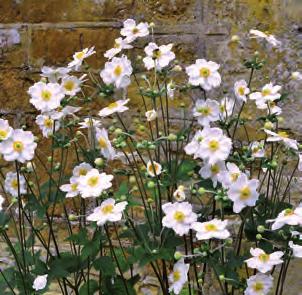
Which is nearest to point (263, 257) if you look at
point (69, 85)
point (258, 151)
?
point (258, 151)

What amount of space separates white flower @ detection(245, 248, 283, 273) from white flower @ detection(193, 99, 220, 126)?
1.21 ft

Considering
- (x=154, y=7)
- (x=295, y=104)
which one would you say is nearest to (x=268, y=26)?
(x=295, y=104)

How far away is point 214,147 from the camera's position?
156 cm

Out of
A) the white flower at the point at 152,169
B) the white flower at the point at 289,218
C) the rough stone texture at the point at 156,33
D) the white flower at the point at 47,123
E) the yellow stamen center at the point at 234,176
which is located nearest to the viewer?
the white flower at the point at 289,218

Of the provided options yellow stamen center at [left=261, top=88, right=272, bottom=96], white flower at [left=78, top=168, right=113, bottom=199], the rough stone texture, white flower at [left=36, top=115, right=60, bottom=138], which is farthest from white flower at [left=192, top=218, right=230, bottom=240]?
the rough stone texture

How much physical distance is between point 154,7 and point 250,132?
1.87 feet

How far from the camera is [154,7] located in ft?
7.80

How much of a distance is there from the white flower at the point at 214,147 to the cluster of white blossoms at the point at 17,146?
1.36 feet

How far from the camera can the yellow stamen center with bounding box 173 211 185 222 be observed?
1537 mm

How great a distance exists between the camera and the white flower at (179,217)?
60.2 inches

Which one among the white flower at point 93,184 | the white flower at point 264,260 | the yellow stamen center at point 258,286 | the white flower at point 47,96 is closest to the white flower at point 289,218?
the white flower at point 264,260

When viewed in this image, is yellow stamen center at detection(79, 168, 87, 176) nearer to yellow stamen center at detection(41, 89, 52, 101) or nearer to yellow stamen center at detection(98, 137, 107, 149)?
yellow stamen center at detection(98, 137, 107, 149)

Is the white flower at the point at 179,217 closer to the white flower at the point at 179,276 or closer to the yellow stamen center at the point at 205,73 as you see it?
the white flower at the point at 179,276

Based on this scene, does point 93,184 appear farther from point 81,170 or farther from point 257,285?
point 257,285
